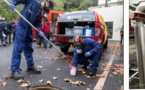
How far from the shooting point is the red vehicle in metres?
6.03

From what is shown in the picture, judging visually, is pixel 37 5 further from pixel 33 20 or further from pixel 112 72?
pixel 112 72

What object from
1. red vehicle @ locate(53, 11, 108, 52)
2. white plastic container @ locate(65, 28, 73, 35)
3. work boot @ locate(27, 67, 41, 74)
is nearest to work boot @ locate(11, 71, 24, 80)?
work boot @ locate(27, 67, 41, 74)

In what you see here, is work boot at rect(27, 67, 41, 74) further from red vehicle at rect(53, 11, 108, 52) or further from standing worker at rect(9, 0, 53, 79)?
red vehicle at rect(53, 11, 108, 52)

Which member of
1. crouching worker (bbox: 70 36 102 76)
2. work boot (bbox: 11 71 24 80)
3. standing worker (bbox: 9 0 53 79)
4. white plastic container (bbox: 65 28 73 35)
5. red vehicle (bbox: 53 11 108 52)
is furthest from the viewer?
white plastic container (bbox: 65 28 73 35)

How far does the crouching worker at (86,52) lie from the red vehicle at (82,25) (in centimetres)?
111

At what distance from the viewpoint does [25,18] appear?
4.19m

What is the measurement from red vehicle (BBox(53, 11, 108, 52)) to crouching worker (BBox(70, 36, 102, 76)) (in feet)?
3.65

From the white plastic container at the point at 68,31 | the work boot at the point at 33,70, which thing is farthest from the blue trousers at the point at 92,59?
the white plastic container at the point at 68,31

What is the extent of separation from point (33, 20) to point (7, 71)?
1272 mm

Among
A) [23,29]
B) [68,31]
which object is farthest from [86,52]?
[68,31]

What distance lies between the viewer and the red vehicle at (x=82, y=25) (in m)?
6.03

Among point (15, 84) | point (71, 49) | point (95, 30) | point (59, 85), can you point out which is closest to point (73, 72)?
point (59, 85)

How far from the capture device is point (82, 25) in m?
6.25

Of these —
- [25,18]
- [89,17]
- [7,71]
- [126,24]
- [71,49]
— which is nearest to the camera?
[126,24]
